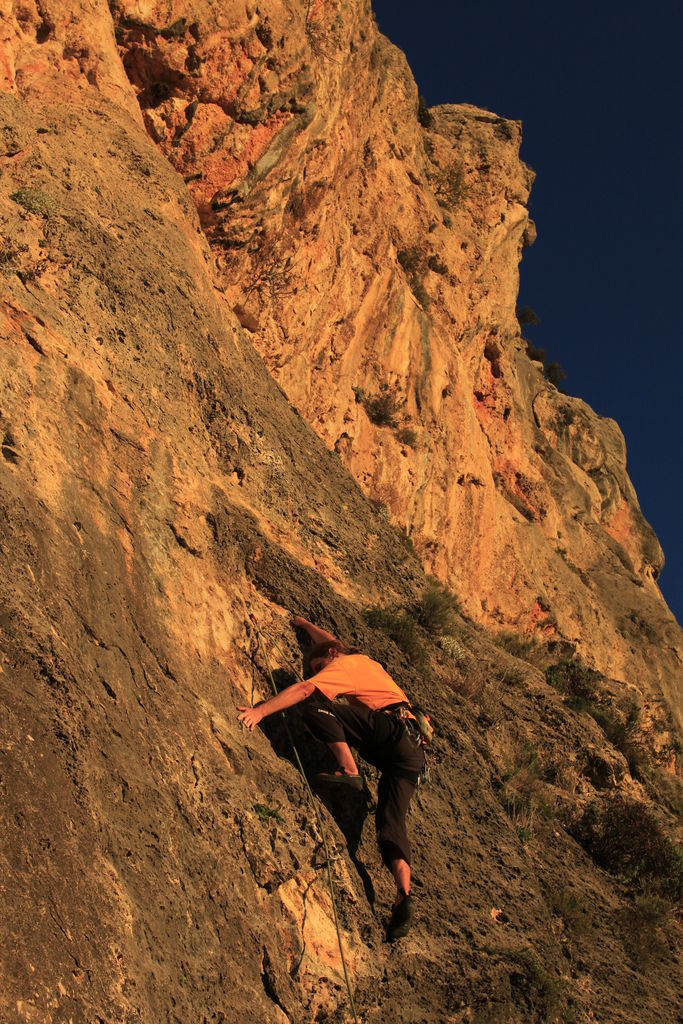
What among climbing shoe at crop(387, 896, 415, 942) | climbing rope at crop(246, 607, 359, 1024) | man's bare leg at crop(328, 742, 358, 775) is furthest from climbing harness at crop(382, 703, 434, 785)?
climbing shoe at crop(387, 896, 415, 942)

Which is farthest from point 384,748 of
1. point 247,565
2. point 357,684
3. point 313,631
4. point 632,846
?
point 632,846

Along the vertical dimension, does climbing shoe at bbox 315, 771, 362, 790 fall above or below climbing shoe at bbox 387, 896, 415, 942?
above

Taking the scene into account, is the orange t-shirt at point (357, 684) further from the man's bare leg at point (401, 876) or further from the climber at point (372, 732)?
the man's bare leg at point (401, 876)

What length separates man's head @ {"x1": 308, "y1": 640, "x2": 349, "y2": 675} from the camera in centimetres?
726

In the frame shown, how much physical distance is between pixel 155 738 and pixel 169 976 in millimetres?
1320

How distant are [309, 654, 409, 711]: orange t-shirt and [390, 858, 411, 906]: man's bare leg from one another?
1.09 meters

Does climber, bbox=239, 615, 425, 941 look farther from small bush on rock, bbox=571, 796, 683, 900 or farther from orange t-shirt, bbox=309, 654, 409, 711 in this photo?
small bush on rock, bbox=571, 796, 683, 900

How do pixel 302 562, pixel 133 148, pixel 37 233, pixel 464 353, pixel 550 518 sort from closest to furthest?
pixel 37 233 < pixel 302 562 < pixel 133 148 < pixel 464 353 < pixel 550 518

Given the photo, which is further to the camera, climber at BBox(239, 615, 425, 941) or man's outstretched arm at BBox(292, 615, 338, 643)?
man's outstretched arm at BBox(292, 615, 338, 643)

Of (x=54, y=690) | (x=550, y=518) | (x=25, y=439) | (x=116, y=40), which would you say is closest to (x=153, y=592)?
(x=25, y=439)

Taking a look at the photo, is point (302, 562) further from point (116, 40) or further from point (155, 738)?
point (116, 40)

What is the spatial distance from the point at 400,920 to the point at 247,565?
3240 mm

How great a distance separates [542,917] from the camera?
7.29 m

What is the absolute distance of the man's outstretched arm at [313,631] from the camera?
7.60 m
